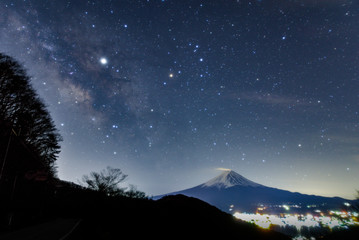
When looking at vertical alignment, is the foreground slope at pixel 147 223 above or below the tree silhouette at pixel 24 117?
below

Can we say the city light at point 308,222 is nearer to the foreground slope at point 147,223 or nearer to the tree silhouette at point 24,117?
the foreground slope at point 147,223

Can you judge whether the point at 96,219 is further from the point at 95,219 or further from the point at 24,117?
the point at 24,117

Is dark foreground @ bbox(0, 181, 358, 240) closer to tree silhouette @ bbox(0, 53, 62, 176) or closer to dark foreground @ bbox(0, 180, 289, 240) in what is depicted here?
dark foreground @ bbox(0, 180, 289, 240)

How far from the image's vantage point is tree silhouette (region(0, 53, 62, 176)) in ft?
43.9

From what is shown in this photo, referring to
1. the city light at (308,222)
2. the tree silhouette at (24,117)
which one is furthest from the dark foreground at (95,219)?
the city light at (308,222)

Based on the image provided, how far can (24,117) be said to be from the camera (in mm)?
14789

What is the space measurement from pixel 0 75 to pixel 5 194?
9.10 m

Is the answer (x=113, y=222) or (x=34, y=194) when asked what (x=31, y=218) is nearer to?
(x=113, y=222)

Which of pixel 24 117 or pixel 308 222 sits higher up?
pixel 24 117

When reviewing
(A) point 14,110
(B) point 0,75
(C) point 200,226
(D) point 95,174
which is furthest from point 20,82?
Answer: (C) point 200,226

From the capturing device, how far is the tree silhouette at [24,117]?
1338cm

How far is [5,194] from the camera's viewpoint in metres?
14.5

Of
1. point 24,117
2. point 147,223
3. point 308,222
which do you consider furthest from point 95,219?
point 308,222

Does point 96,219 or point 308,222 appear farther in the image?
point 308,222
